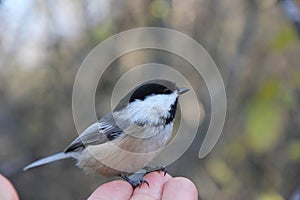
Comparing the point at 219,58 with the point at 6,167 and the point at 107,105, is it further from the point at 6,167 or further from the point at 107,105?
the point at 6,167

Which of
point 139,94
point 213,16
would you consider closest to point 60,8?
point 213,16

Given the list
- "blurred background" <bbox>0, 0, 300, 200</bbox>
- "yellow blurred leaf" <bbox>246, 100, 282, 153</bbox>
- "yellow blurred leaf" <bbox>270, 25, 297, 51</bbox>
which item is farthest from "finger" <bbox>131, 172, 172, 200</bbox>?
"blurred background" <bbox>0, 0, 300, 200</bbox>

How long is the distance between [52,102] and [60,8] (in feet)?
1.53

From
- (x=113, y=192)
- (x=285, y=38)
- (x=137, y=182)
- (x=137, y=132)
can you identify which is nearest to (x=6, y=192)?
(x=113, y=192)

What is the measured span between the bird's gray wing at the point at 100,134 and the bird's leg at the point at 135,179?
0.12 m

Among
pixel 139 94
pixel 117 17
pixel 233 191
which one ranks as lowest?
pixel 233 191

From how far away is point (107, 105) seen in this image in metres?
2.36

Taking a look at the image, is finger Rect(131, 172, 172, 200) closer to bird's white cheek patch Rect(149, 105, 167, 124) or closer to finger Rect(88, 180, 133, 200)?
finger Rect(88, 180, 133, 200)

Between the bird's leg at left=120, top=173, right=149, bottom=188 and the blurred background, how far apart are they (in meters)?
0.83

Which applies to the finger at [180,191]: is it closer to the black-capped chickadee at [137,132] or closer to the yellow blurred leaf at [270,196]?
the black-capped chickadee at [137,132]

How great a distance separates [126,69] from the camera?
93.2 inches

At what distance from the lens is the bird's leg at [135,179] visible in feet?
3.91

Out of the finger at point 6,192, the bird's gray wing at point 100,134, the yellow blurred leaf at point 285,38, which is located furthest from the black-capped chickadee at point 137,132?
the finger at point 6,192

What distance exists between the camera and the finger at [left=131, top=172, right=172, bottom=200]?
41.3 inches
